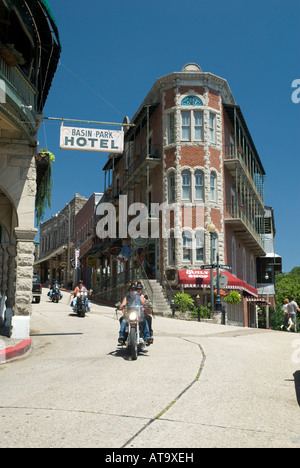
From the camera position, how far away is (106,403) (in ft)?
19.4

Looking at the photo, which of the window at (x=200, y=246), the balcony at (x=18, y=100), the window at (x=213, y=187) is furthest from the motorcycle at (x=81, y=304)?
the window at (x=213, y=187)

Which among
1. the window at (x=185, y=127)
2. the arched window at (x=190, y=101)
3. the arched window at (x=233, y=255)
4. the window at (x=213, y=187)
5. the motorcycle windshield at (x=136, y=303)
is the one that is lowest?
the motorcycle windshield at (x=136, y=303)

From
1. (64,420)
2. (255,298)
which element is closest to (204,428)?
(64,420)

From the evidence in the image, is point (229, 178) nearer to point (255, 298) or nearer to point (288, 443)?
point (255, 298)

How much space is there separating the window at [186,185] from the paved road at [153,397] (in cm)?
1715

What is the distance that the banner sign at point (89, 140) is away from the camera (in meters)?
12.3

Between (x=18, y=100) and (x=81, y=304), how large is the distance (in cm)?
1178

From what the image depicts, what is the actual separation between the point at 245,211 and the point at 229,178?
5.29 meters

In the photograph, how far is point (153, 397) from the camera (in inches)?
247

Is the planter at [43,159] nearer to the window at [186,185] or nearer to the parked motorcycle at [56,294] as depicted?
the window at [186,185]

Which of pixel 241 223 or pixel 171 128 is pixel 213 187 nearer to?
pixel 241 223

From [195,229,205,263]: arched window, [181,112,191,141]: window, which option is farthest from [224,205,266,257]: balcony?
[181,112,191,141]: window

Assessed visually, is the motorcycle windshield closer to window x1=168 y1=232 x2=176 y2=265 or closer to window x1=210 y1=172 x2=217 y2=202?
window x1=168 y1=232 x2=176 y2=265

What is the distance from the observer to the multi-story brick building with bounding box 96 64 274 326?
92.0 feet
